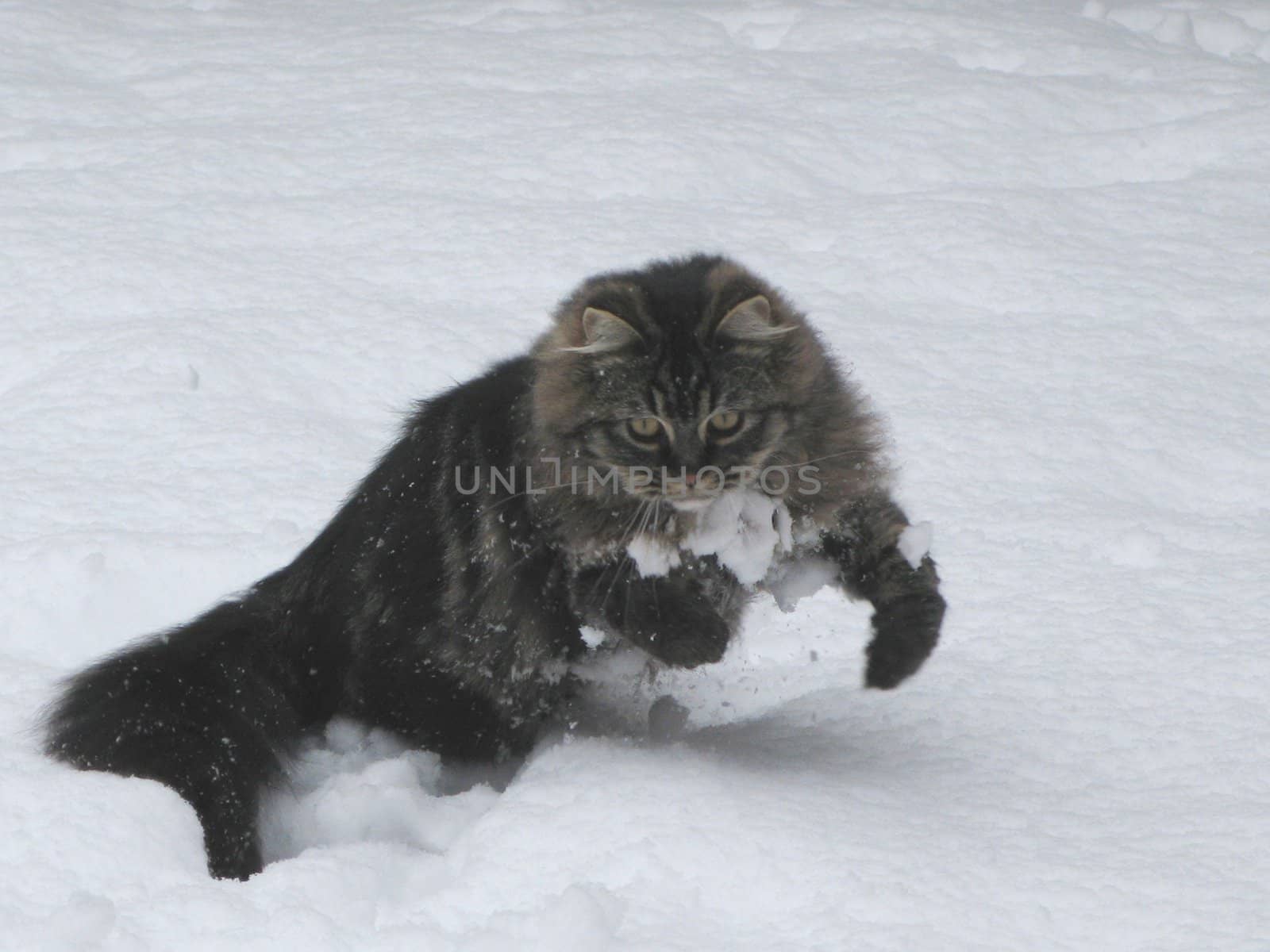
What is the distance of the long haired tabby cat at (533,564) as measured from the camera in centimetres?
237

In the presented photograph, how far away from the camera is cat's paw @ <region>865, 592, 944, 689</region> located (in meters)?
2.48

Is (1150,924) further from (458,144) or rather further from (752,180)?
(458,144)

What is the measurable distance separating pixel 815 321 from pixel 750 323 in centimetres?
195

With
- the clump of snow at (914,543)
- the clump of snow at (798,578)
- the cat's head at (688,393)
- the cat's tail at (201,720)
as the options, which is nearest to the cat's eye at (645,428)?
the cat's head at (688,393)

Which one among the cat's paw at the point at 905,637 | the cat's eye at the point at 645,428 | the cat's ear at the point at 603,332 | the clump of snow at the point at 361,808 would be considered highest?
the cat's ear at the point at 603,332

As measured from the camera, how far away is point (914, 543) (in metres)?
2.51

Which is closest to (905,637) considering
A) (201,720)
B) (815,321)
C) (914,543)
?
(914,543)

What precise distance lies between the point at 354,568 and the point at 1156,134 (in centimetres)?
423

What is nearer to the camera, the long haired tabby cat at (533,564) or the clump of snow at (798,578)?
the long haired tabby cat at (533,564)

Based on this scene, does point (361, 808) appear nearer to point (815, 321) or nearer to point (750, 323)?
point (750, 323)

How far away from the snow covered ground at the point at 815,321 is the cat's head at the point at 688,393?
52 centimetres

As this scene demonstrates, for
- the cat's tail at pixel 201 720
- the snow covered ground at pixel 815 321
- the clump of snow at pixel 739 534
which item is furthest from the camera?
the clump of snow at pixel 739 534

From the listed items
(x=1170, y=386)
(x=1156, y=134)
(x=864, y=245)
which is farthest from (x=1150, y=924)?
(x=1156, y=134)

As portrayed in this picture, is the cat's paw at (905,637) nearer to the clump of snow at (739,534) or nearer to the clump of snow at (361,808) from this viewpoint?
the clump of snow at (739,534)
